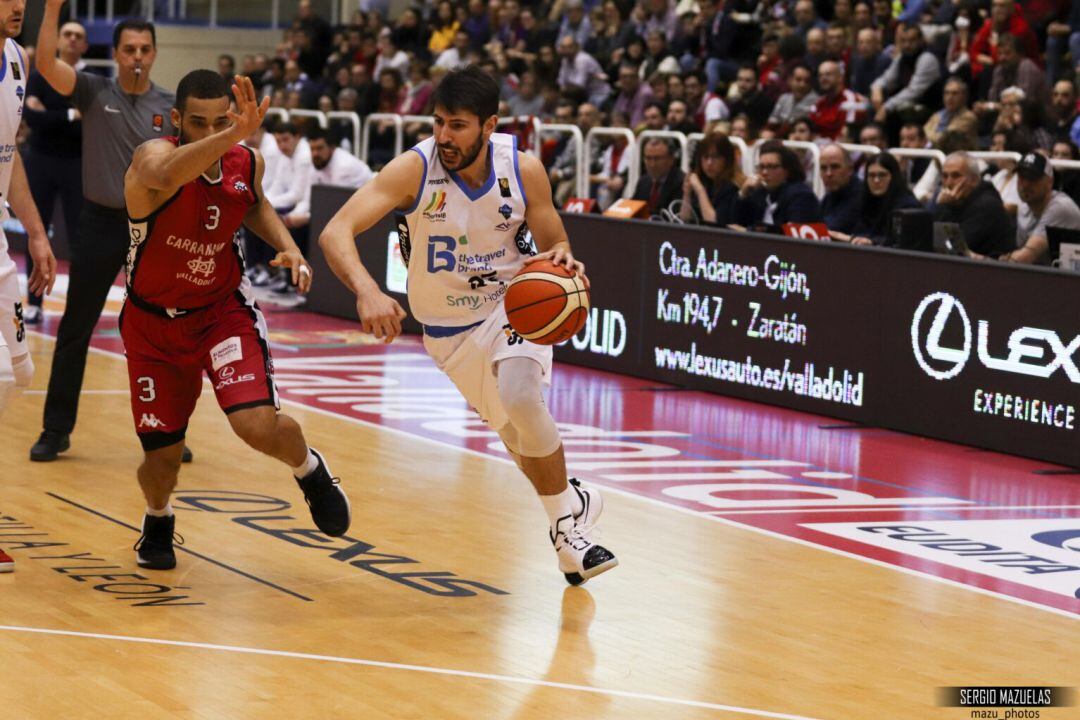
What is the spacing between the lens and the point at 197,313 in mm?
6750

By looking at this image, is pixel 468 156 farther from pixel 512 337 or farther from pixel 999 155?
pixel 999 155

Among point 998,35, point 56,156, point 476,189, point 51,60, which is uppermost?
point 998,35

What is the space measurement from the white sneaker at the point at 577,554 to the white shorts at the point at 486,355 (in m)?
0.46

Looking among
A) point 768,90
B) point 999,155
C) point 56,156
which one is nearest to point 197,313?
point 999,155

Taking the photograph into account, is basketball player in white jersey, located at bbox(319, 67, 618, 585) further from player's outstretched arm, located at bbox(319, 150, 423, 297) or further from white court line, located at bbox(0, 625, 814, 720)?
white court line, located at bbox(0, 625, 814, 720)

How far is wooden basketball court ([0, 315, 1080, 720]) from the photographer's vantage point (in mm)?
5277

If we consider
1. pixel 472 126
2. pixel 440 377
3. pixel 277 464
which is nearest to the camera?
pixel 472 126

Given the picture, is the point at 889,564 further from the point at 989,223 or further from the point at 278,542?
the point at 989,223

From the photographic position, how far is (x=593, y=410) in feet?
37.5

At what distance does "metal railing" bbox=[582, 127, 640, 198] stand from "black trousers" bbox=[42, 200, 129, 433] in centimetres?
665

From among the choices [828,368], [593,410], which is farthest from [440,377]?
[828,368]

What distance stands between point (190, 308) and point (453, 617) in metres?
1.54

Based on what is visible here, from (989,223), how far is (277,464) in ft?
16.1

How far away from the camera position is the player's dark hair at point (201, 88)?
650 cm
